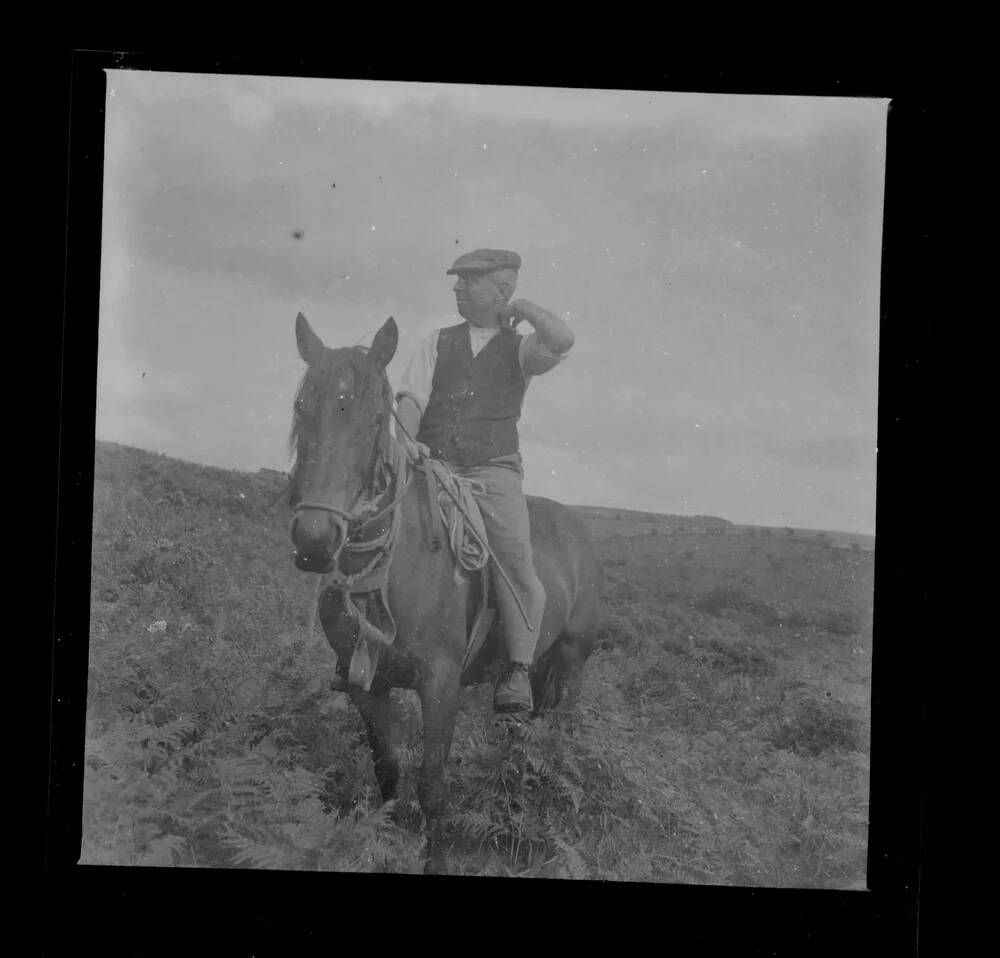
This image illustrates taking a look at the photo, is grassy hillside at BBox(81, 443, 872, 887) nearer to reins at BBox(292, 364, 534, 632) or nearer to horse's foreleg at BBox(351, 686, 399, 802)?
horse's foreleg at BBox(351, 686, 399, 802)

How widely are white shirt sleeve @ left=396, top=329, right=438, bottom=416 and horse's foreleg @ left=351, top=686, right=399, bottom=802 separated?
108 centimetres

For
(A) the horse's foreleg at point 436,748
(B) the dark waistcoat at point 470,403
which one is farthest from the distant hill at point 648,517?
(A) the horse's foreleg at point 436,748

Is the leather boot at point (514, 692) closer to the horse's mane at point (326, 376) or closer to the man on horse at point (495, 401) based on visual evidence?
the man on horse at point (495, 401)

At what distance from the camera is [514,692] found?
9.41 feet

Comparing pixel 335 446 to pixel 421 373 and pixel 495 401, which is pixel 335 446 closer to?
pixel 421 373

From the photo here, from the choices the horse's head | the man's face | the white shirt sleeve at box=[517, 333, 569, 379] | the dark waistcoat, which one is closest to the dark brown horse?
the horse's head

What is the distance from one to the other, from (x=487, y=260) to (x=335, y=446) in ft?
2.94

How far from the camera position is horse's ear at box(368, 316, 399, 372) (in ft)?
9.38

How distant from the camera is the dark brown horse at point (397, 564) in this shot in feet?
9.30

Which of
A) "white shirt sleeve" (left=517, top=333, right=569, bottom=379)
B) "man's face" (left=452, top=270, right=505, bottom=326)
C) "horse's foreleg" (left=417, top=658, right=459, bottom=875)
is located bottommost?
"horse's foreleg" (left=417, top=658, right=459, bottom=875)

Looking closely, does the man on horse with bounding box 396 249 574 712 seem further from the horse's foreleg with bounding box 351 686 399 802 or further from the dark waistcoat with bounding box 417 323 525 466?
the horse's foreleg with bounding box 351 686 399 802

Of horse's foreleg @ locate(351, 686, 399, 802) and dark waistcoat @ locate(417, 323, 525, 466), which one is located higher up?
dark waistcoat @ locate(417, 323, 525, 466)

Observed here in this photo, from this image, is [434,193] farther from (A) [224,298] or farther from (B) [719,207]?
(B) [719,207]

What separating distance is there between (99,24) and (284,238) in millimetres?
1007
